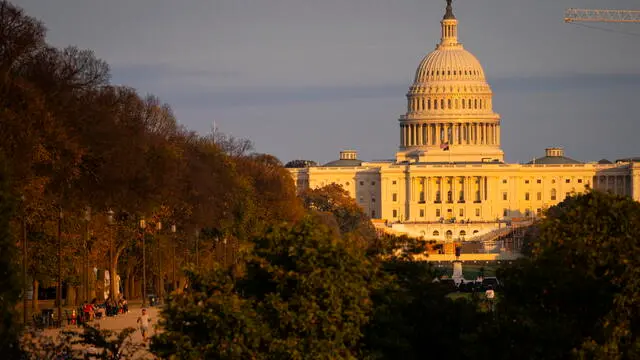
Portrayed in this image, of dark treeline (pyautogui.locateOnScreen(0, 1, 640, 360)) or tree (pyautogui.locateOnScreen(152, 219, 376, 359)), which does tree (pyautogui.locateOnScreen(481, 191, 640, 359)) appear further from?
tree (pyautogui.locateOnScreen(152, 219, 376, 359))

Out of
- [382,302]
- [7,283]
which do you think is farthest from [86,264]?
[382,302]

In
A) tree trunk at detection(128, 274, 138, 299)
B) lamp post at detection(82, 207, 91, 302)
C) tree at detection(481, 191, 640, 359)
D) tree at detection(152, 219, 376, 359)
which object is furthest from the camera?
tree trunk at detection(128, 274, 138, 299)

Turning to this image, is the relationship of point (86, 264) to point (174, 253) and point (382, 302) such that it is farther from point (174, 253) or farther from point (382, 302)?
point (382, 302)

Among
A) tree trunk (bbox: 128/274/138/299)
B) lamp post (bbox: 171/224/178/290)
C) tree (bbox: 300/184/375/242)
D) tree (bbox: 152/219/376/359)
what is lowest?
tree (bbox: 152/219/376/359)

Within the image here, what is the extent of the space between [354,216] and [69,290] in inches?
4020

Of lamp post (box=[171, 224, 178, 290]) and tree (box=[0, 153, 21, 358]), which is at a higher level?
lamp post (box=[171, 224, 178, 290])

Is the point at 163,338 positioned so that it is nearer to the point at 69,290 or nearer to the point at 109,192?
the point at 109,192

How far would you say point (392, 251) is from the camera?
46094 millimetres

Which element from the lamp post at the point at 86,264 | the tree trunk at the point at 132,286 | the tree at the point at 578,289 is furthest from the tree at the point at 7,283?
the tree trunk at the point at 132,286

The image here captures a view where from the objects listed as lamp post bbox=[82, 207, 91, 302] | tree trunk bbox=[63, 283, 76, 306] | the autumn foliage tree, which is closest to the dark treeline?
the autumn foliage tree

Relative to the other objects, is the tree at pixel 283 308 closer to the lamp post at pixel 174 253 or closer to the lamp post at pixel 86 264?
the lamp post at pixel 86 264

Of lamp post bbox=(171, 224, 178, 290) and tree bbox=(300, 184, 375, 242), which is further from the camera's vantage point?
tree bbox=(300, 184, 375, 242)

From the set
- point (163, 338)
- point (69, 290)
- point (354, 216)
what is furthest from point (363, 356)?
point (354, 216)

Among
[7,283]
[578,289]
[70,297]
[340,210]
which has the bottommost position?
[578,289]
